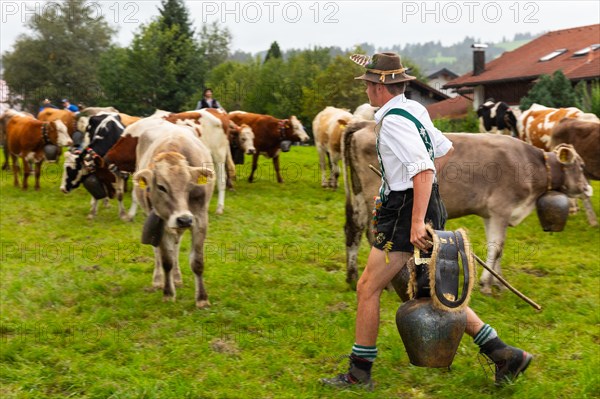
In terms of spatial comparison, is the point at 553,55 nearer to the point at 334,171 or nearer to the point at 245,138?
the point at 334,171

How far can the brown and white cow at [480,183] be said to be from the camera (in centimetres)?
709

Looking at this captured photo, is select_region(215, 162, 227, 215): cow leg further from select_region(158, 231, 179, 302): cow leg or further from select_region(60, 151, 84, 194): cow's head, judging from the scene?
select_region(158, 231, 179, 302): cow leg

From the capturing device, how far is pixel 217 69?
7750cm

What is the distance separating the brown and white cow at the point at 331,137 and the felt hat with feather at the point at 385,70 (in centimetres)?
955

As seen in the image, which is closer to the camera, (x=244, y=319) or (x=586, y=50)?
(x=244, y=319)

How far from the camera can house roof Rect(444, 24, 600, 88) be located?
34.4 meters

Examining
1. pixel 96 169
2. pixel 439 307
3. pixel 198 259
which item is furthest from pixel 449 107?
pixel 439 307

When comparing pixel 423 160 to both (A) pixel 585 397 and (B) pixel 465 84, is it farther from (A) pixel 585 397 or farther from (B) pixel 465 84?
(B) pixel 465 84

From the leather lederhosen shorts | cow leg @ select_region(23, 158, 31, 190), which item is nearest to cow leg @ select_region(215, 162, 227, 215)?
cow leg @ select_region(23, 158, 31, 190)

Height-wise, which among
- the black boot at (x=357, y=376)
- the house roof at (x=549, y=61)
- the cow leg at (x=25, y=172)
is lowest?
the black boot at (x=357, y=376)

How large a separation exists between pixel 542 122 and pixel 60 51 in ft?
157

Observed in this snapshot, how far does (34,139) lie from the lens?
47.8 ft

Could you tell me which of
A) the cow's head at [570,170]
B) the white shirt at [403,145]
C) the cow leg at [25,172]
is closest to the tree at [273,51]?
the cow leg at [25,172]

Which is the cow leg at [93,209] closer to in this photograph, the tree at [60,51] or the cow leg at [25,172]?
the cow leg at [25,172]
